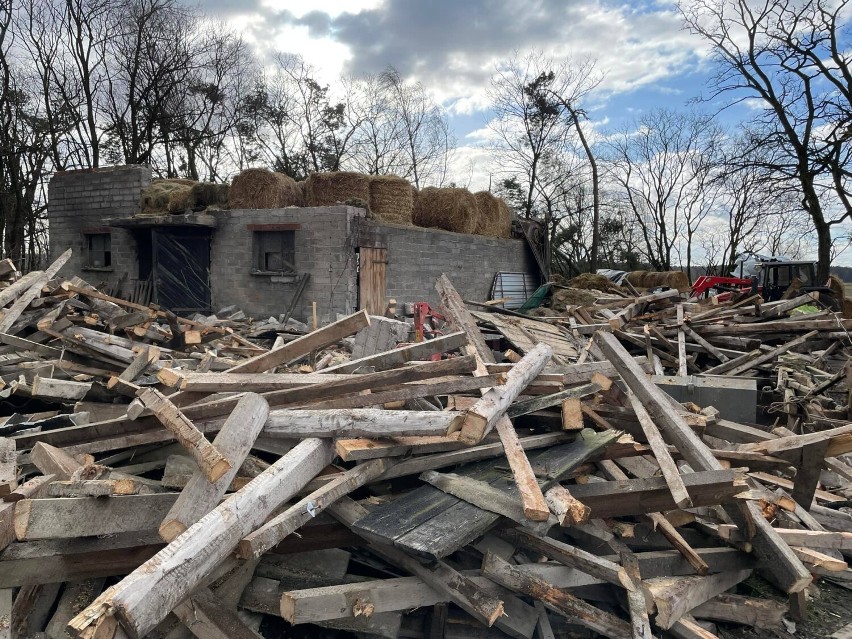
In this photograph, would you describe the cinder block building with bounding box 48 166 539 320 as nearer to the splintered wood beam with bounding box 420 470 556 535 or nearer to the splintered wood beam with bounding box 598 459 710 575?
the splintered wood beam with bounding box 420 470 556 535

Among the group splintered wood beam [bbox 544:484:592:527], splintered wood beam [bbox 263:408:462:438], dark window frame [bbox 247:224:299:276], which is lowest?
splintered wood beam [bbox 544:484:592:527]

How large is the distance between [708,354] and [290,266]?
8788 millimetres

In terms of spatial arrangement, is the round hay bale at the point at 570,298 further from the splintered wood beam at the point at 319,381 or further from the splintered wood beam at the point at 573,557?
the splintered wood beam at the point at 573,557

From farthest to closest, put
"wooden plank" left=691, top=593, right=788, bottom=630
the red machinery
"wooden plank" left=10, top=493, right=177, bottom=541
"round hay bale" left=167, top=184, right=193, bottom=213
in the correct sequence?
"round hay bale" left=167, top=184, right=193, bottom=213 → the red machinery → "wooden plank" left=691, top=593, right=788, bottom=630 → "wooden plank" left=10, top=493, right=177, bottom=541

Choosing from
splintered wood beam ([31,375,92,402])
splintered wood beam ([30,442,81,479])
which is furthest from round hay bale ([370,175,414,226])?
splintered wood beam ([30,442,81,479])

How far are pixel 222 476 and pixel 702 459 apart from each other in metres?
3.01

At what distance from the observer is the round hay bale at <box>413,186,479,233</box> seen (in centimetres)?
1569

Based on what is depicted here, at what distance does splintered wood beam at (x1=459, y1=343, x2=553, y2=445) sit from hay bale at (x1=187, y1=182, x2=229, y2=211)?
11.6 metres

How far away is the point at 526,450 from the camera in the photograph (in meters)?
3.93

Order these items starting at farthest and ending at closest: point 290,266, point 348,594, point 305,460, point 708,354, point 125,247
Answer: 1. point 125,247
2. point 290,266
3. point 708,354
4. point 305,460
5. point 348,594

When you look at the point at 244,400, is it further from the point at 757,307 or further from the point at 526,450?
the point at 757,307

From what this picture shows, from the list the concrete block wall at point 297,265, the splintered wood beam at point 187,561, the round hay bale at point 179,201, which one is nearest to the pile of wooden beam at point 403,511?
the splintered wood beam at point 187,561

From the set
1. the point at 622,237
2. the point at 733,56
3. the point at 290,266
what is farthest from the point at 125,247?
the point at 622,237

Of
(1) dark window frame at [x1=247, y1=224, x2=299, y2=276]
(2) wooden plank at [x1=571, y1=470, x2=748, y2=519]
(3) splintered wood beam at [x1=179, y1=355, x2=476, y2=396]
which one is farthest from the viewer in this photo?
(1) dark window frame at [x1=247, y1=224, x2=299, y2=276]
